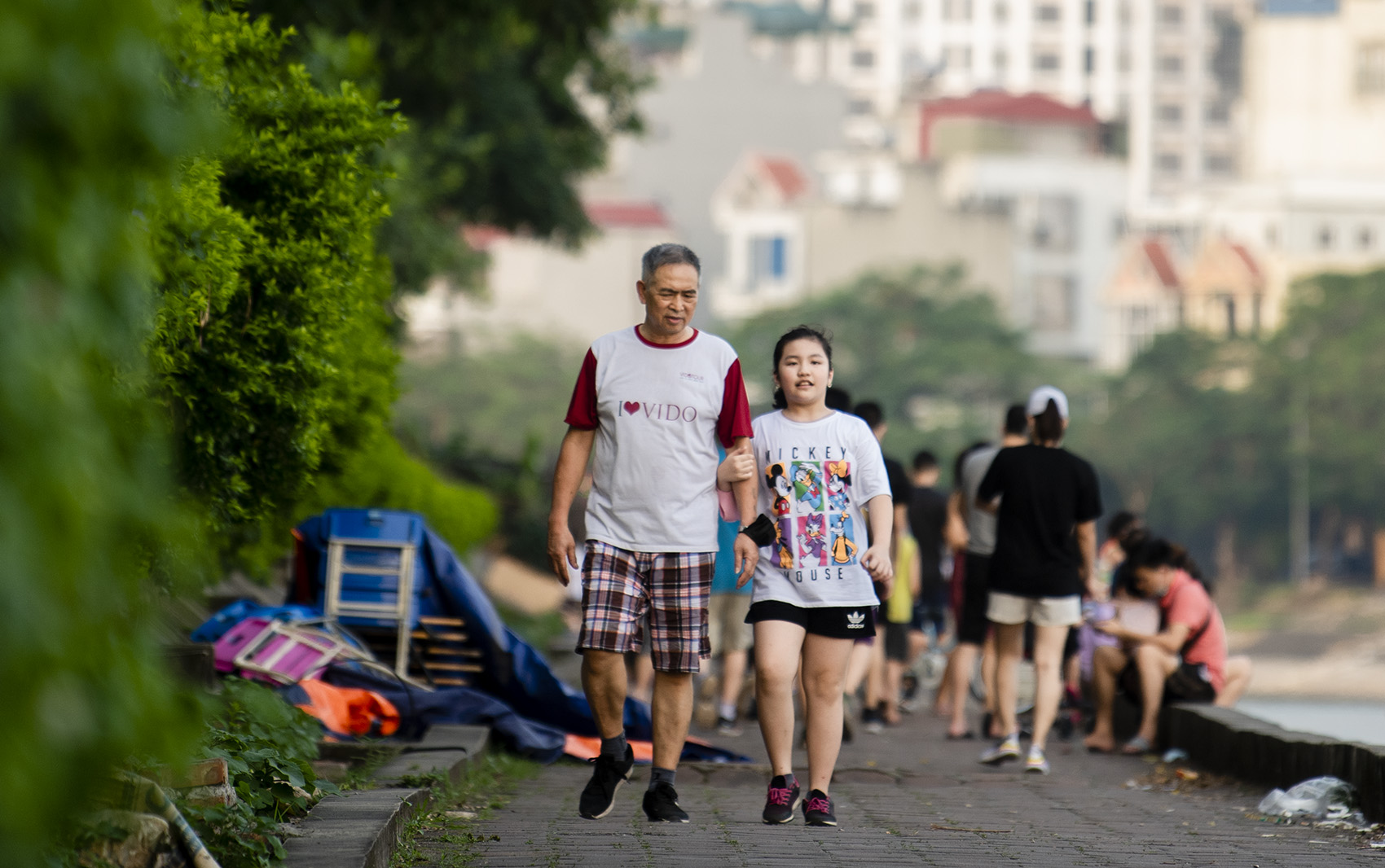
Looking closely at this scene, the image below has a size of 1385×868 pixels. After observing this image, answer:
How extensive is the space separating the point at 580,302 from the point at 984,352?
26924mm

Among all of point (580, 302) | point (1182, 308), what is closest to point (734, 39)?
point (580, 302)

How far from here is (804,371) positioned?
22.1ft

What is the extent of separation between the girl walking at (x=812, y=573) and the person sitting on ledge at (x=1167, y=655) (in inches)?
187

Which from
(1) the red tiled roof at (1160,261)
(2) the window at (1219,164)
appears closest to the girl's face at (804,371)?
(1) the red tiled roof at (1160,261)

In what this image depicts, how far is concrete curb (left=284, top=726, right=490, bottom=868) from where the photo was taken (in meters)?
4.93

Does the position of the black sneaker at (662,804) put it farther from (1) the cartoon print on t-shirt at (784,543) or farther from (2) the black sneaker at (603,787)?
(1) the cartoon print on t-shirt at (784,543)

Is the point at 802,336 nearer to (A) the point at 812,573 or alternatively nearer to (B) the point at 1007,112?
(A) the point at 812,573

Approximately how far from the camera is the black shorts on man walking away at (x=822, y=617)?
261 inches

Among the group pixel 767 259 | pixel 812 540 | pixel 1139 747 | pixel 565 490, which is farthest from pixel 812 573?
pixel 767 259

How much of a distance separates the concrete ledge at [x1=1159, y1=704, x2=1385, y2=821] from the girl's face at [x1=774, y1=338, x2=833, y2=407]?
2632 millimetres

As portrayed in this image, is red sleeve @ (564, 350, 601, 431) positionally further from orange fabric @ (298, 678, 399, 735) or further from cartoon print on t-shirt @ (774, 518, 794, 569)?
orange fabric @ (298, 678, 399, 735)

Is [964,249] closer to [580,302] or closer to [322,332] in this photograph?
[580,302]

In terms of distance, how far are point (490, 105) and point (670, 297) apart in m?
18.6

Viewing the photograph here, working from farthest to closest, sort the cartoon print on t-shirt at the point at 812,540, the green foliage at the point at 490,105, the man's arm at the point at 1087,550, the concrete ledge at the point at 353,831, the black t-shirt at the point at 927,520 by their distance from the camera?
the green foliage at the point at 490,105 < the black t-shirt at the point at 927,520 < the man's arm at the point at 1087,550 < the cartoon print on t-shirt at the point at 812,540 < the concrete ledge at the point at 353,831
